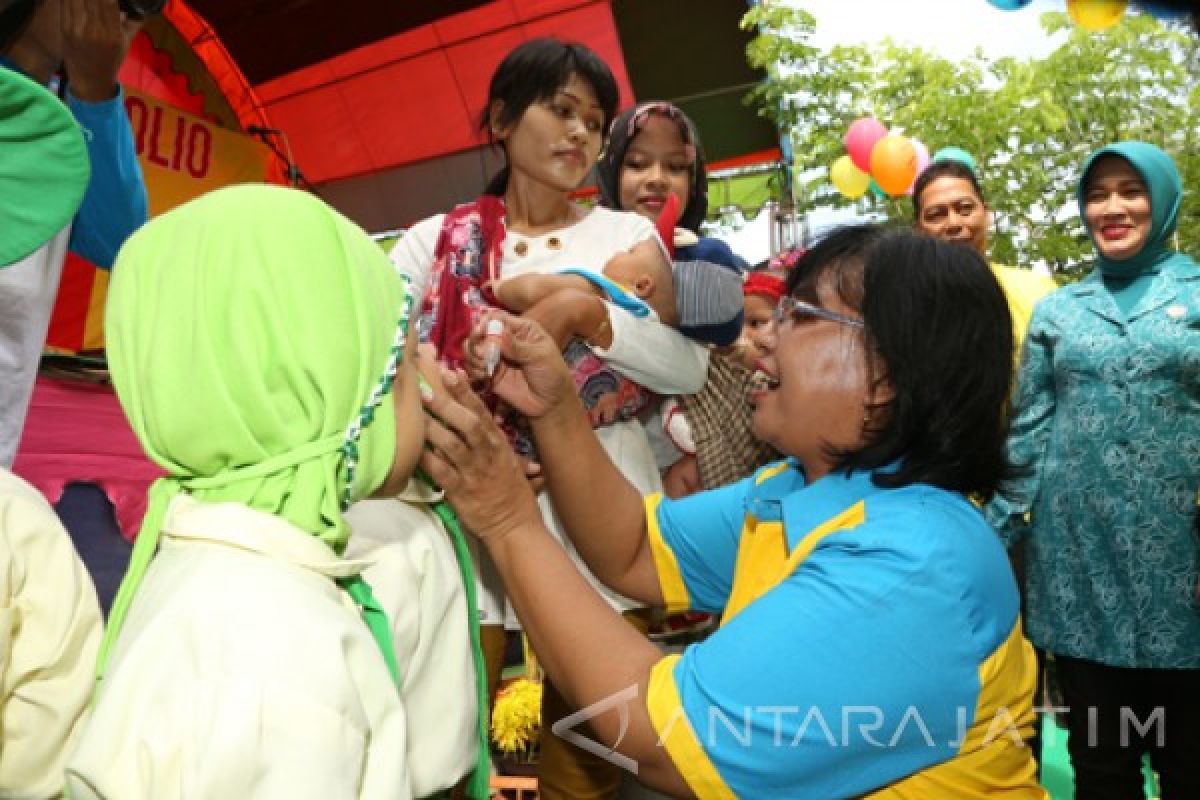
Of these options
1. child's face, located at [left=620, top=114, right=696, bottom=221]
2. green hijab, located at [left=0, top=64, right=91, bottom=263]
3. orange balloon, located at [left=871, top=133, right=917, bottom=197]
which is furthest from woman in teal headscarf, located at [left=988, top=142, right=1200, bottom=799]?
orange balloon, located at [left=871, top=133, right=917, bottom=197]

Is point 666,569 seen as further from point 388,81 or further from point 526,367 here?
point 388,81

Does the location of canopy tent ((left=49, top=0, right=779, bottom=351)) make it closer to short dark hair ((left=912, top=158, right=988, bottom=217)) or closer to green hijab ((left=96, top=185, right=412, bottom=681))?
short dark hair ((left=912, top=158, right=988, bottom=217))

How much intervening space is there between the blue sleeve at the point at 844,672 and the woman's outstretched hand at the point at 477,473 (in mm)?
318

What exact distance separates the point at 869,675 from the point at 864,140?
612 cm

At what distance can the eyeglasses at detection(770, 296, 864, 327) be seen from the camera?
1.57 metres

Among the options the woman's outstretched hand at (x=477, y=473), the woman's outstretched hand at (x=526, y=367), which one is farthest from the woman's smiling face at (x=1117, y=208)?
A: the woman's outstretched hand at (x=477, y=473)

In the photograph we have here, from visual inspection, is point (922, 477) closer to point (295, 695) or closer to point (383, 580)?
point (383, 580)

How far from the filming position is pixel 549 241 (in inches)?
82.4

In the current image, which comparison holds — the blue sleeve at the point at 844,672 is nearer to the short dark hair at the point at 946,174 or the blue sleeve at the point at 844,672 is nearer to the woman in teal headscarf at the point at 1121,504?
the woman in teal headscarf at the point at 1121,504

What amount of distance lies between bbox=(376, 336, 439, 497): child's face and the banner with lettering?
527cm

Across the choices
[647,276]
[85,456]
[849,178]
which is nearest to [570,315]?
[647,276]

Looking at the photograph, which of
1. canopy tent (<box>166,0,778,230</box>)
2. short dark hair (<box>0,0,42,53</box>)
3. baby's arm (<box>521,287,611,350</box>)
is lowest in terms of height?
baby's arm (<box>521,287,611,350</box>)

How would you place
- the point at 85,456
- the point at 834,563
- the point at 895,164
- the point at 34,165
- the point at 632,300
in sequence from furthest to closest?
the point at 895,164
the point at 85,456
the point at 632,300
the point at 834,563
the point at 34,165

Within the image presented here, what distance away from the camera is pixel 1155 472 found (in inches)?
110
